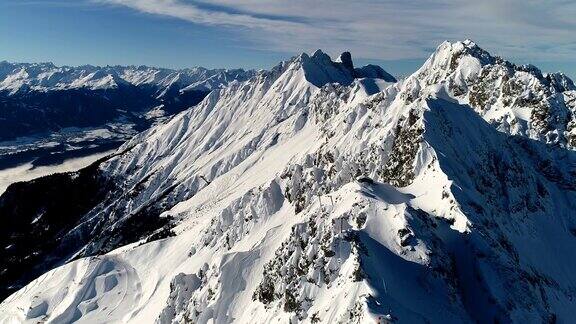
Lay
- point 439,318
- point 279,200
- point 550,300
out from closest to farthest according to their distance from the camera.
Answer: point 439,318
point 550,300
point 279,200

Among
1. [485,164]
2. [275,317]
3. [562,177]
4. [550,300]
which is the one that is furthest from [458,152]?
[275,317]

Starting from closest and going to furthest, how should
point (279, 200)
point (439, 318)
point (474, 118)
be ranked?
point (439, 318)
point (474, 118)
point (279, 200)

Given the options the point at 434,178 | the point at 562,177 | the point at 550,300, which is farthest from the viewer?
the point at 562,177

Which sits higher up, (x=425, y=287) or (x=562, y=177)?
(x=425, y=287)

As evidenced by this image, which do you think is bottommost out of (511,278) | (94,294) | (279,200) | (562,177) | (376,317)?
(94,294)

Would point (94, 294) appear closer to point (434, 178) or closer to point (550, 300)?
point (434, 178)

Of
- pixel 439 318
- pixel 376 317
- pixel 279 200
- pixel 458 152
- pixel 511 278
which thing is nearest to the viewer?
pixel 376 317

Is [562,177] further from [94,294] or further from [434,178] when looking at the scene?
[94,294]

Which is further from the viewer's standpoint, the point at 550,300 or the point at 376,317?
the point at 550,300

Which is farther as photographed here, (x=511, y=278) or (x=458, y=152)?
(x=458, y=152)

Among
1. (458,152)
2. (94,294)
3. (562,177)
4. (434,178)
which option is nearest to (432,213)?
(434,178)
